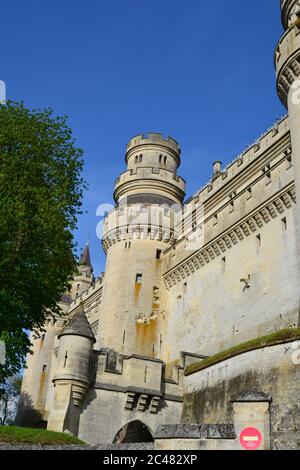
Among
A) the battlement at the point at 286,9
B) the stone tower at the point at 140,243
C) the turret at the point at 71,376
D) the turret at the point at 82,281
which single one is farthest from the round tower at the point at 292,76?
the turret at the point at 82,281

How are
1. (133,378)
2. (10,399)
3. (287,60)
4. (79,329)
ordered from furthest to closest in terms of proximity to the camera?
(10,399)
(287,60)
(133,378)
(79,329)

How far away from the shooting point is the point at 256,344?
16688 mm

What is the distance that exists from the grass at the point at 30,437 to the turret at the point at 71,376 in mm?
4036

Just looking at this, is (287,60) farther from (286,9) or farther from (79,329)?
(79,329)

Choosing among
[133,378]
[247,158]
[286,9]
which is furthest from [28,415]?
[286,9]

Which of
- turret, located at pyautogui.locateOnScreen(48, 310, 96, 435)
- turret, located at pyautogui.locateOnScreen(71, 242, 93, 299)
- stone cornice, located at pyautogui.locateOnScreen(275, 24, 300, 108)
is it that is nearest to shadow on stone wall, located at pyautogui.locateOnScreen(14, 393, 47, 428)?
turret, located at pyautogui.locateOnScreen(71, 242, 93, 299)

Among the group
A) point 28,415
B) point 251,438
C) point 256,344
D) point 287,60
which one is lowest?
point 251,438

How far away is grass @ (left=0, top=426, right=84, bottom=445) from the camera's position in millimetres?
13203

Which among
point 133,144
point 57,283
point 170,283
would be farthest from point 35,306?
point 133,144

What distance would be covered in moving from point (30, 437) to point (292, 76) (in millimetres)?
16217

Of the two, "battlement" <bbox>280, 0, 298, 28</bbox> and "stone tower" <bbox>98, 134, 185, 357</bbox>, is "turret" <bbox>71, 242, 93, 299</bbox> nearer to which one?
"stone tower" <bbox>98, 134, 185, 357</bbox>

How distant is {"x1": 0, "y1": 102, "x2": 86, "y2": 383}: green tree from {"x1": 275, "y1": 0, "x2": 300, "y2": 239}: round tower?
8409 millimetres

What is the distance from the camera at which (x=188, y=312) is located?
1069 inches
